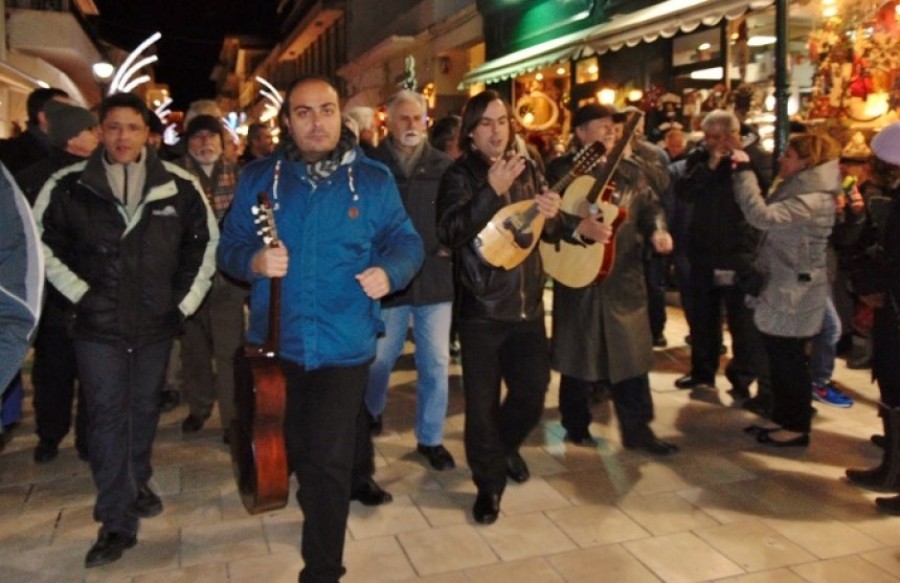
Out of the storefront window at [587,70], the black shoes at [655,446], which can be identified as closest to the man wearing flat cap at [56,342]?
the black shoes at [655,446]

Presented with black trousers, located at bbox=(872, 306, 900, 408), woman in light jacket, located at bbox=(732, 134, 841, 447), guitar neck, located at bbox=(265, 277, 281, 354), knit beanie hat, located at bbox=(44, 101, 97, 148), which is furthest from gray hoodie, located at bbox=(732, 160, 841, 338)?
Result: knit beanie hat, located at bbox=(44, 101, 97, 148)

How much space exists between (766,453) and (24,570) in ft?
13.6

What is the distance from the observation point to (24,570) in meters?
3.98

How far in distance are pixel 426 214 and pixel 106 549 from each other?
2.49m

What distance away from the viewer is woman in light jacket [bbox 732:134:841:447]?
5.22 meters

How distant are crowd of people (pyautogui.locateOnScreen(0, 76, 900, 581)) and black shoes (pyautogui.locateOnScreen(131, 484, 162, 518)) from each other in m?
0.01

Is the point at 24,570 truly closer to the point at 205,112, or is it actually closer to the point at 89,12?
the point at 205,112

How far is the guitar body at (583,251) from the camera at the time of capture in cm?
476

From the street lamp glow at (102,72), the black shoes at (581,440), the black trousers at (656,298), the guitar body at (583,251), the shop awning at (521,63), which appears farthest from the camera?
the street lamp glow at (102,72)

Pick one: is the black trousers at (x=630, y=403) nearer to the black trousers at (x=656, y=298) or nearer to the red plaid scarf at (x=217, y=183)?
the red plaid scarf at (x=217, y=183)

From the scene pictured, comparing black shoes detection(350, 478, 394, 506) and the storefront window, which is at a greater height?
the storefront window

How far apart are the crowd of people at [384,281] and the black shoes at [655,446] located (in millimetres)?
14

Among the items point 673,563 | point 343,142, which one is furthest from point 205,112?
point 673,563

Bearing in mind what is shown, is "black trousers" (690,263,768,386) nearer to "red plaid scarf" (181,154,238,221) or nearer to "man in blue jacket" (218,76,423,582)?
"red plaid scarf" (181,154,238,221)
